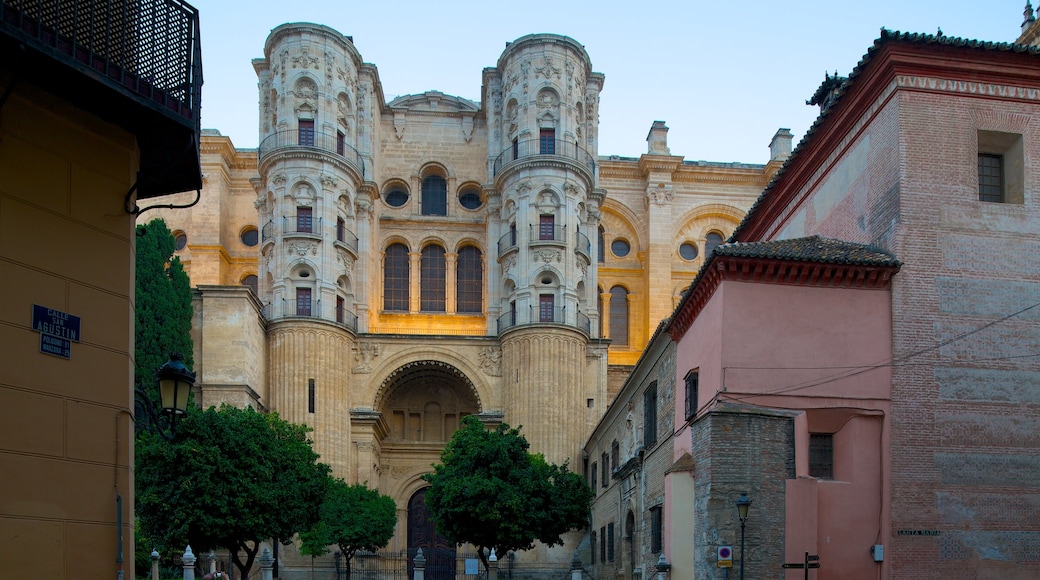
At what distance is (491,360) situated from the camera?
4559 cm

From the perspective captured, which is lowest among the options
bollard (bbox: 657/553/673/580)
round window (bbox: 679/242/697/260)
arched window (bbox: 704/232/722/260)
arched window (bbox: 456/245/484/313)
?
bollard (bbox: 657/553/673/580)

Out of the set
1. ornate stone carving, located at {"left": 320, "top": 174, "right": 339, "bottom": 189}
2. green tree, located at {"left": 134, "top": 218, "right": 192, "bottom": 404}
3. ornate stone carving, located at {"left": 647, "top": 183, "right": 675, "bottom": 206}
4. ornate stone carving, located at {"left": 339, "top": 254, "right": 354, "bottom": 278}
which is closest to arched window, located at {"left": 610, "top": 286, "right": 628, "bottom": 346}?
ornate stone carving, located at {"left": 647, "top": 183, "right": 675, "bottom": 206}

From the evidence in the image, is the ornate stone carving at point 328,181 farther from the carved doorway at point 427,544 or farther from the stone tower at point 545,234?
the carved doorway at point 427,544

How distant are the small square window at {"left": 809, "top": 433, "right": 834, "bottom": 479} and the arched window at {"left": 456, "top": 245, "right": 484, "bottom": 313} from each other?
1262 inches

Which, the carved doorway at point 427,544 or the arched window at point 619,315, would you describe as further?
the arched window at point 619,315

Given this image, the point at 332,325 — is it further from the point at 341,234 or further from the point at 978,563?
the point at 978,563

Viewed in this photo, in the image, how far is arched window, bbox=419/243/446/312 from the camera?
49.6 metres

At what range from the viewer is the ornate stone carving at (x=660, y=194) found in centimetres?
5372

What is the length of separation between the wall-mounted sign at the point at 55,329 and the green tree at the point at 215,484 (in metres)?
17.5

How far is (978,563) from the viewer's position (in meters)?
17.1

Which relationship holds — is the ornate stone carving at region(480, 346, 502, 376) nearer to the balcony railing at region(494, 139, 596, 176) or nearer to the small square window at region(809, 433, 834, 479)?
→ the balcony railing at region(494, 139, 596, 176)

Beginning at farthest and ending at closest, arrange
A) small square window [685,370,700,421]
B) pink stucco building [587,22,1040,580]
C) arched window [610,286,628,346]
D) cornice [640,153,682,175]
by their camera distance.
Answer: cornice [640,153,682,175]
arched window [610,286,628,346]
small square window [685,370,700,421]
pink stucco building [587,22,1040,580]

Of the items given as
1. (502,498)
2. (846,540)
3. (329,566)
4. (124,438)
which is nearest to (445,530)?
(502,498)

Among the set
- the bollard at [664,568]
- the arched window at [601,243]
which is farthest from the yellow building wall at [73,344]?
the arched window at [601,243]
